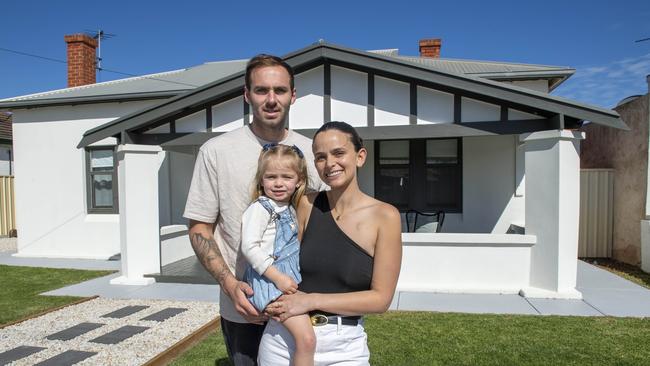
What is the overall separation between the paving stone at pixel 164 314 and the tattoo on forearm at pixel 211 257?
3.99m

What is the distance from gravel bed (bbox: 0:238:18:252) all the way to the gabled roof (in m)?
6.66

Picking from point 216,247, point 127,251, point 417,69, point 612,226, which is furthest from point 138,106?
point 612,226

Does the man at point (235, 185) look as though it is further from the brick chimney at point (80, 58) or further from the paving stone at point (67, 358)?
the brick chimney at point (80, 58)

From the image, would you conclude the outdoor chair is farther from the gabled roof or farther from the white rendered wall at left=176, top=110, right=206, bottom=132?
the white rendered wall at left=176, top=110, right=206, bottom=132

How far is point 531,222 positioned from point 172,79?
934 cm

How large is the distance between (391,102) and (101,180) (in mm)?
7333

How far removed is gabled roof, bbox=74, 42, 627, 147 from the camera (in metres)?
5.89

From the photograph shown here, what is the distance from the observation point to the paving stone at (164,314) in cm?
540

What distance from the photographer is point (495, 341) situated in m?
4.43

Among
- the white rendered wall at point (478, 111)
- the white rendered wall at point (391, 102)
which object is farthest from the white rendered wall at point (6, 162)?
the white rendered wall at point (478, 111)

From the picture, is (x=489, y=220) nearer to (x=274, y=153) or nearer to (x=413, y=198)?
(x=413, y=198)

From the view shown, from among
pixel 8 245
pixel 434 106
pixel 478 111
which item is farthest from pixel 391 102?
pixel 8 245

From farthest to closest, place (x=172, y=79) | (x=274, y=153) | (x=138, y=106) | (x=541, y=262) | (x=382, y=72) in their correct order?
1. (x=172, y=79)
2. (x=138, y=106)
3. (x=382, y=72)
4. (x=541, y=262)
5. (x=274, y=153)

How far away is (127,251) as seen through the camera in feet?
23.3
